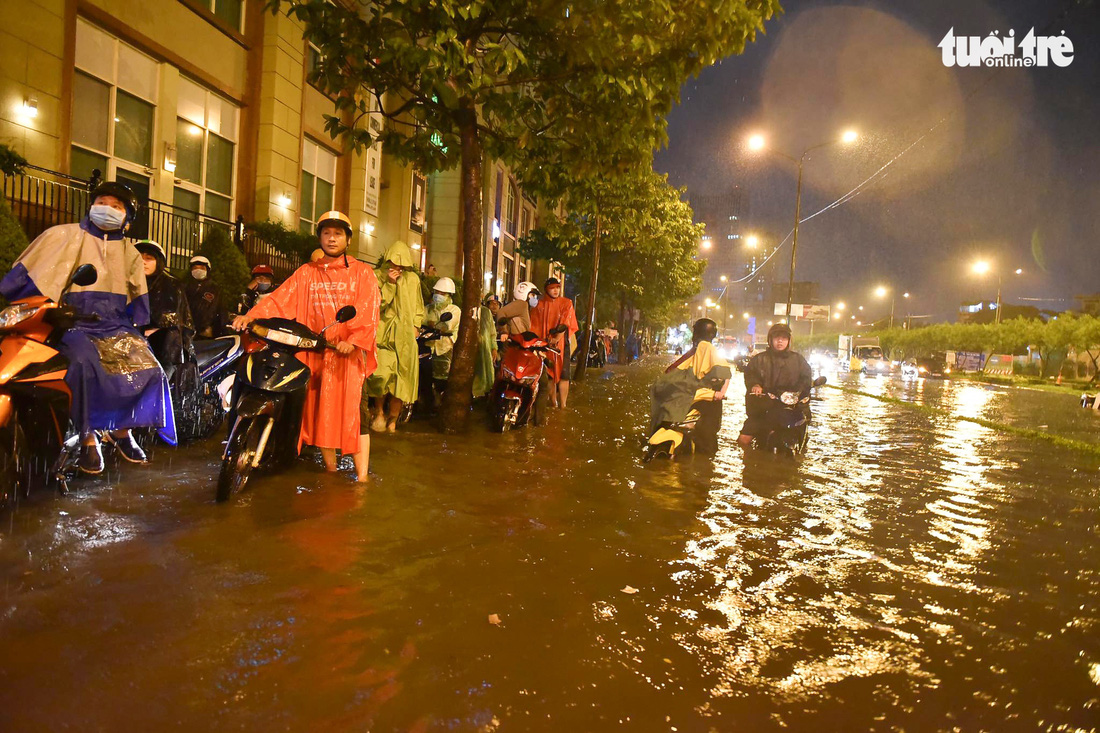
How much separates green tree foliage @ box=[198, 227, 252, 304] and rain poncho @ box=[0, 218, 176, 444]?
7.71 m

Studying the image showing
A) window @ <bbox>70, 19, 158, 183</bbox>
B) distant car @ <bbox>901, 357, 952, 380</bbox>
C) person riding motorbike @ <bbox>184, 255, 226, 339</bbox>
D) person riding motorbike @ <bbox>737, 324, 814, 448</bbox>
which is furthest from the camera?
distant car @ <bbox>901, 357, 952, 380</bbox>

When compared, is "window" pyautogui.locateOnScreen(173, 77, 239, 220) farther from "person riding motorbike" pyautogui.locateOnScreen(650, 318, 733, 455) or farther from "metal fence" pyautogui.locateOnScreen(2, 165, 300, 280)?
"person riding motorbike" pyautogui.locateOnScreen(650, 318, 733, 455)

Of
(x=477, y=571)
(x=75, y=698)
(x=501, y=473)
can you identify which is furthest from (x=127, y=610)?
(x=501, y=473)

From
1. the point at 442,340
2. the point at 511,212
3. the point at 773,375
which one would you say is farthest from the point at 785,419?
the point at 511,212

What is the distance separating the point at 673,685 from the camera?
2.71 m

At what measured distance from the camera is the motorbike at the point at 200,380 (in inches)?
243

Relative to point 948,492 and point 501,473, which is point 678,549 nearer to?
point 501,473

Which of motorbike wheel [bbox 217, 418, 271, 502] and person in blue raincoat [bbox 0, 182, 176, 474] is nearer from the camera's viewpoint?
person in blue raincoat [bbox 0, 182, 176, 474]

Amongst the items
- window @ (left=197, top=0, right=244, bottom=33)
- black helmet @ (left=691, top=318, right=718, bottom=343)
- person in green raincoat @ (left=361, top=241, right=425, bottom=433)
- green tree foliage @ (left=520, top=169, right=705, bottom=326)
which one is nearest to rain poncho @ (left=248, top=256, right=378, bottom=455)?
person in green raincoat @ (left=361, top=241, right=425, bottom=433)

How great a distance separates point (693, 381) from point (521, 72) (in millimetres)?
3954

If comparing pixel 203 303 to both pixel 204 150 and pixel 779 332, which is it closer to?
pixel 779 332

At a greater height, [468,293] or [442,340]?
[468,293]

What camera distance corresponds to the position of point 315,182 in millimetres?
18781

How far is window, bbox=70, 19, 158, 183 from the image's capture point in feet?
38.0
